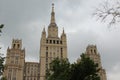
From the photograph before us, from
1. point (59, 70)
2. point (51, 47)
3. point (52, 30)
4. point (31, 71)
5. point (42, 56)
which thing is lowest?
point (59, 70)

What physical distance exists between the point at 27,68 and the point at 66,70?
72.8 m

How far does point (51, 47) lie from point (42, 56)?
267 inches

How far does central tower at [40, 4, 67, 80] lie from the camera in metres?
112

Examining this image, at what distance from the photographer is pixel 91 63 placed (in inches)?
1758

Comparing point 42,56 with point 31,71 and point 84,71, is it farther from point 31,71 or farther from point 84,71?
point 84,71

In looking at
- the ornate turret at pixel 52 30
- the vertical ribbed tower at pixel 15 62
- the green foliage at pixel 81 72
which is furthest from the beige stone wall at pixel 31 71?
the green foliage at pixel 81 72

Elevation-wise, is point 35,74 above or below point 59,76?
above

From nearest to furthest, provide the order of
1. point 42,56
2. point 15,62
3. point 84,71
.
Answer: point 84,71 < point 15,62 < point 42,56

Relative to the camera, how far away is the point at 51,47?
381 ft

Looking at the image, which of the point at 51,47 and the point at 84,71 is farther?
the point at 51,47

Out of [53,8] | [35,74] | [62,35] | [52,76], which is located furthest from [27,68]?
[52,76]

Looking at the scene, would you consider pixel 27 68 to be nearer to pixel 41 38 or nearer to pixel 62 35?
pixel 41 38

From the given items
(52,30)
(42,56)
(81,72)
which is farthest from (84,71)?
(52,30)

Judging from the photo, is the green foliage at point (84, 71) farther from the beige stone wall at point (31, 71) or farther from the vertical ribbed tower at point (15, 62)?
the beige stone wall at point (31, 71)
